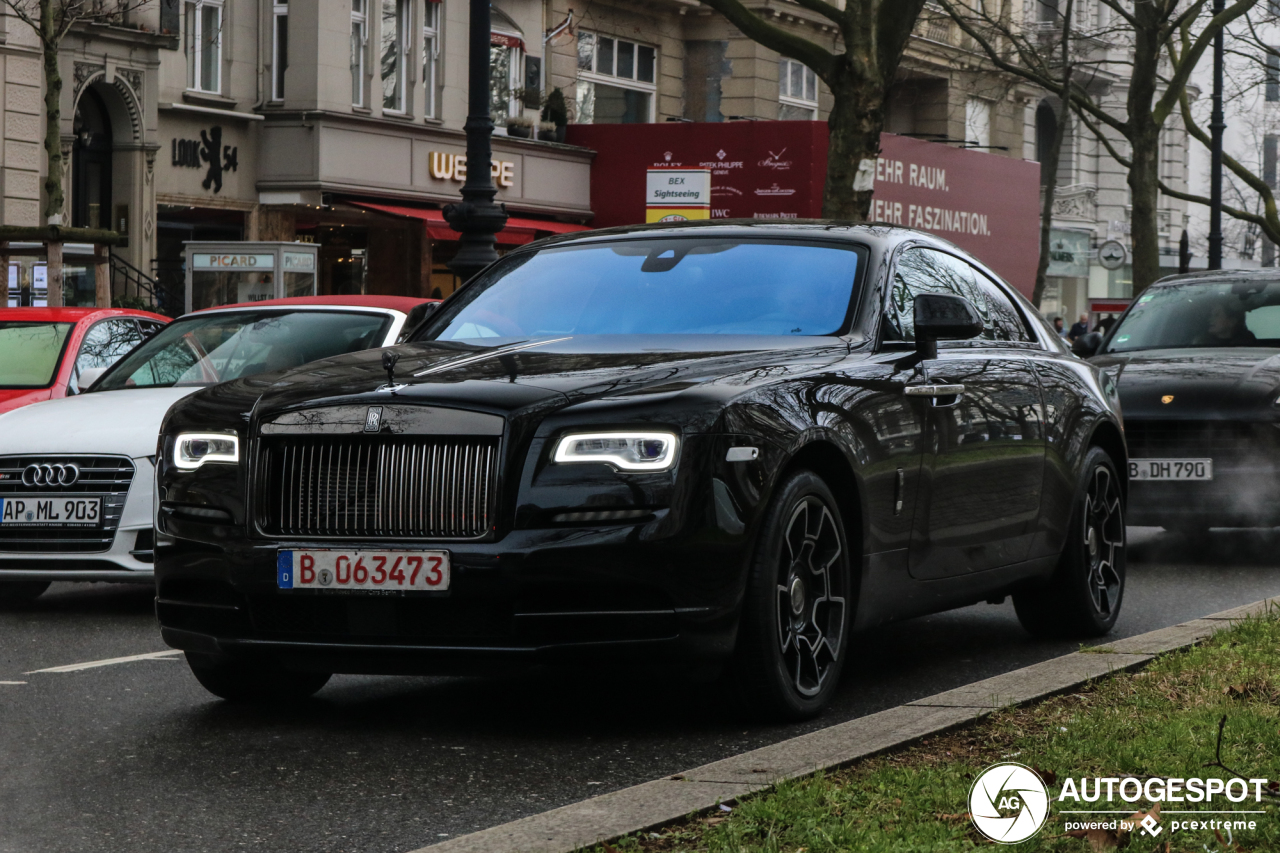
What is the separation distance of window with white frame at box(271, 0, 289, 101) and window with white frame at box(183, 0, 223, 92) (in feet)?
2.69

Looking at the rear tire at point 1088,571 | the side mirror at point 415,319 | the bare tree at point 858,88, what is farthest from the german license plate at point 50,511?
the bare tree at point 858,88

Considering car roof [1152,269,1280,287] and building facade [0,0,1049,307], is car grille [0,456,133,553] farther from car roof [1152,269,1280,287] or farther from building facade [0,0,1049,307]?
building facade [0,0,1049,307]

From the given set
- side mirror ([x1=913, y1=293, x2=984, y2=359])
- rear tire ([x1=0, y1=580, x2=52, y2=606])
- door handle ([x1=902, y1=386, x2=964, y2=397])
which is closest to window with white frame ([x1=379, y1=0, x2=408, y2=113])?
rear tire ([x1=0, y1=580, x2=52, y2=606])

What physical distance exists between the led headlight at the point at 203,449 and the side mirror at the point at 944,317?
2.33 meters

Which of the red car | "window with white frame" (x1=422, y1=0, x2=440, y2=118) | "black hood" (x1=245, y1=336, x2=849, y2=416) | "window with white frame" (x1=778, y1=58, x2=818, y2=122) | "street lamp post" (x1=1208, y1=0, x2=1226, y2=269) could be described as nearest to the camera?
"black hood" (x1=245, y1=336, x2=849, y2=416)

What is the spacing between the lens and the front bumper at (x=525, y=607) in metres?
5.68

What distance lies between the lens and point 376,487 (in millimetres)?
5871

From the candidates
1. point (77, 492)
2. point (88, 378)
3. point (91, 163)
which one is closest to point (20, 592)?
point (88, 378)

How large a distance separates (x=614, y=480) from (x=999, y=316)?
3010 millimetres

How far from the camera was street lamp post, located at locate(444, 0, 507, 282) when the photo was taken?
1614 centimetres

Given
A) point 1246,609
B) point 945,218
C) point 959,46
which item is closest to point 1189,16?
point 945,218

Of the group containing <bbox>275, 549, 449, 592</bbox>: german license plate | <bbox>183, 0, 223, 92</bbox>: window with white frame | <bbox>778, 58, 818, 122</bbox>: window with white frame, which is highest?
<bbox>778, 58, 818, 122</bbox>: window with white frame

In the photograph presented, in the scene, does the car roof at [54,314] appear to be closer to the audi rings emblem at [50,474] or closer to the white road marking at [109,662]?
the audi rings emblem at [50,474]

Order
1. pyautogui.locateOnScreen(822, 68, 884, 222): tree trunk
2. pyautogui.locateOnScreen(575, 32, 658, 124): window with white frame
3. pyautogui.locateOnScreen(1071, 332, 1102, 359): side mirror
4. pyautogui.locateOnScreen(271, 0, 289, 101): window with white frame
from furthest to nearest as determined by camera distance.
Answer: pyautogui.locateOnScreen(575, 32, 658, 124): window with white frame → pyautogui.locateOnScreen(271, 0, 289, 101): window with white frame → pyautogui.locateOnScreen(822, 68, 884, 222): tree trunk → pyautogui.locateOnScreen(1071, 332, 1102, 359): side mirror
